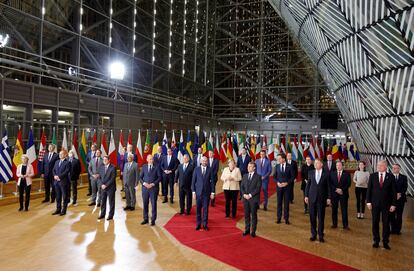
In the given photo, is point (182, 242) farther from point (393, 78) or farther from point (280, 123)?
point (280, 123)

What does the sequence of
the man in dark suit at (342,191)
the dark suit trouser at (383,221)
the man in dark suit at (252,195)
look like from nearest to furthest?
1. the dark suit trouser at (383,221)
2. the man in dark suit at (252,195)
3. the man in dark suit at (342,191)

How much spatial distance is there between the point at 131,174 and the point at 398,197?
6655mm

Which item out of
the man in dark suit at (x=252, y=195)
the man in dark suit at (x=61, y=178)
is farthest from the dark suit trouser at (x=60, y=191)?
the man in dark suit at (x=252, y=195)

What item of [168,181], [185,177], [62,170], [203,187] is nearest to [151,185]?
[203,187]

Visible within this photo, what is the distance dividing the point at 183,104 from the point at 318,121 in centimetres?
1284

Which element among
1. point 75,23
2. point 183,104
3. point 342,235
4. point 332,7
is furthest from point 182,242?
point 183,104

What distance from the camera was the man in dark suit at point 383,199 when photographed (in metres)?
7.39

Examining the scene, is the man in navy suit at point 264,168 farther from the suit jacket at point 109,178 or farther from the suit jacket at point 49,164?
the suit jacket at point 49,164

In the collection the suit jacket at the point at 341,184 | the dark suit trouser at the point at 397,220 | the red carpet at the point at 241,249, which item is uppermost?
the suit jacket at the point at 341,184

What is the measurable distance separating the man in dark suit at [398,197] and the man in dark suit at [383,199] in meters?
0.94

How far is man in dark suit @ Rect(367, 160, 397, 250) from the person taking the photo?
291 inches

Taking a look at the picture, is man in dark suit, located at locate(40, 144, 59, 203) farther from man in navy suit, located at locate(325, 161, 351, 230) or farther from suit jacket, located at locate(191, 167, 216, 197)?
man in navy suit, located at locate(325, 161, 351, 230)

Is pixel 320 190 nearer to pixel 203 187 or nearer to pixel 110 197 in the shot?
pixel 203 187

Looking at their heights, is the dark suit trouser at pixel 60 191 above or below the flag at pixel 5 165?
below
